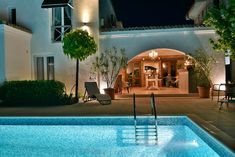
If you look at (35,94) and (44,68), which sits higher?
(44,68)

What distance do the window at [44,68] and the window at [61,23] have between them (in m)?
1.28

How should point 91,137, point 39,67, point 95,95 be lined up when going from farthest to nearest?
→ point 39,67, point 95,95, point 91,137

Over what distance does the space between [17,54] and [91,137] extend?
886cm

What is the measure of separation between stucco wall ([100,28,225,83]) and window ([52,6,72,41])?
216 centimetres

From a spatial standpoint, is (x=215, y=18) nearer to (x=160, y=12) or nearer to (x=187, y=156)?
(x=187, y=156)

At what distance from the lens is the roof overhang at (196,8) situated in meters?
23.4

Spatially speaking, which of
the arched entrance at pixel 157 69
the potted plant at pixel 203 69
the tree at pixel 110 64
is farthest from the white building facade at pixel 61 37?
the arched entrance at pixel 157 69

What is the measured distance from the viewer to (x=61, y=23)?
58.0ft

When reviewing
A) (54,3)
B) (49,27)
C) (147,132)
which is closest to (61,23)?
(49,27)

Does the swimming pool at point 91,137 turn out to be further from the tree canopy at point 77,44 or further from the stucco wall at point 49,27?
the stucco wall at point 49,27

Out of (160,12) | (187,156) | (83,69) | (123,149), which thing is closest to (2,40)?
(83,69)

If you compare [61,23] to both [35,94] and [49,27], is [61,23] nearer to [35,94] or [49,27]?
[49,27]

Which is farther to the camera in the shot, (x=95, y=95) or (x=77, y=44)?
(x=77, y=44)

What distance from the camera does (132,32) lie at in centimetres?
1695
